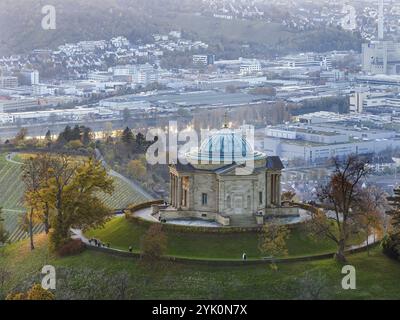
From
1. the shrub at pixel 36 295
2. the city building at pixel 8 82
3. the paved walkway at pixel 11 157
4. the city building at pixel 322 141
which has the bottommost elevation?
the city building at pixel 322 141

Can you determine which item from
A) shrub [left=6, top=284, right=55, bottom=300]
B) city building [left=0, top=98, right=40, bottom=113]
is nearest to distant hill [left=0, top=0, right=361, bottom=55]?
city building [left=0, top=98, right=40, bottom=113]

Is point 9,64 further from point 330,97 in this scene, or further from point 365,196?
point 365,196

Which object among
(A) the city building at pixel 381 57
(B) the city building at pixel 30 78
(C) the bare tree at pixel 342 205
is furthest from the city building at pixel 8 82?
(C) the bare tree at pixel 342 205

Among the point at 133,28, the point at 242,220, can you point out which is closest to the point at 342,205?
the point at 242,220

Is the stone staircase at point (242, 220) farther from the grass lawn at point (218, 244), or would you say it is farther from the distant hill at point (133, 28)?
the distant hill at point (133, 28)

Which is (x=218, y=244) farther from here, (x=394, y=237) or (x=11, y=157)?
(x=11, y=157)
